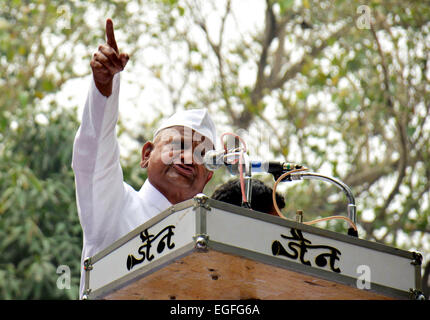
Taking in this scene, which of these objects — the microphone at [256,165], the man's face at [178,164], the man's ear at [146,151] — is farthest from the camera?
the man's ear at [146,151]

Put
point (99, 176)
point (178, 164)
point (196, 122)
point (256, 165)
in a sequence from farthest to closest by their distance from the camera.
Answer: point (196, 122), point (178, 164), point (99, 176), point (256, 165)

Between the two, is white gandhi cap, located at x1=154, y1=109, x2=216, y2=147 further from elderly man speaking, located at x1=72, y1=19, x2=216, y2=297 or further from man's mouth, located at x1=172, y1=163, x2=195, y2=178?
man's mouth, located at x1=172, y1=163, x2=195, y2=178

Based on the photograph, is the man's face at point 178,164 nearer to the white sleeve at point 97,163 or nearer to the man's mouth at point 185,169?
the man's mouth at point 185,169

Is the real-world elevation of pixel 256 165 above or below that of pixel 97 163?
below

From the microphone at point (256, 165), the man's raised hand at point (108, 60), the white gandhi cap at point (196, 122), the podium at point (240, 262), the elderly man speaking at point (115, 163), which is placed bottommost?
the podium at point (240, 262)

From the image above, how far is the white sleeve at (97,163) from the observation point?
234 cm

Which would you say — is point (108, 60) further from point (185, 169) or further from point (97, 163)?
point (185, 169)

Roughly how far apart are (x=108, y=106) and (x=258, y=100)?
5698mm

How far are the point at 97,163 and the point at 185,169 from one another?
36cm

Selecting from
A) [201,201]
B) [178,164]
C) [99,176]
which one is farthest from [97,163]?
[201,201]

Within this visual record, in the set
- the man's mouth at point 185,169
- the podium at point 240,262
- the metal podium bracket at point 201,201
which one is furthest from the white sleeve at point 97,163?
the metal podium bracket at point 201,201

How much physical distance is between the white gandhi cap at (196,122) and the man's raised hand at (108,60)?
20.6 inches

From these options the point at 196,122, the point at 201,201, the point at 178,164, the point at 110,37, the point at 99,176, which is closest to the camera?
the point at 201,201

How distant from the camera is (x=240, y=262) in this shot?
1.79m
